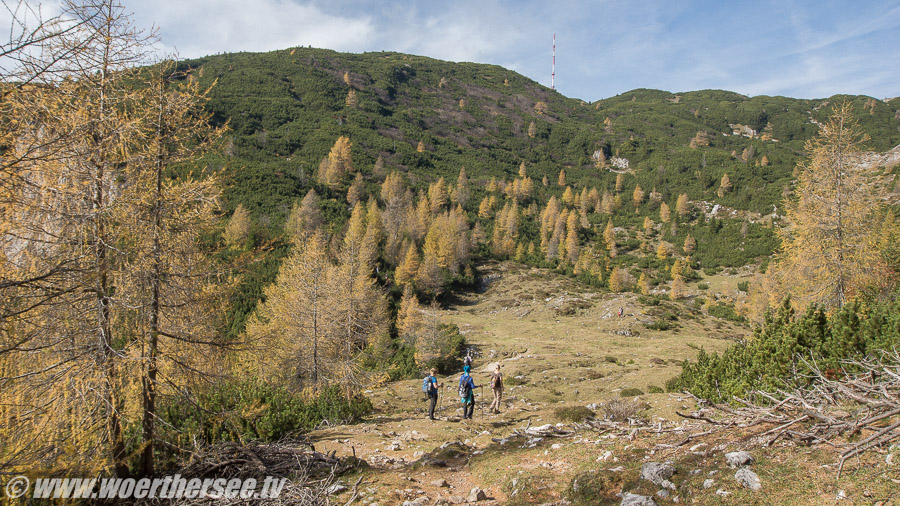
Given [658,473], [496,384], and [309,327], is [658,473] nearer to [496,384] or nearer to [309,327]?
[496,384]

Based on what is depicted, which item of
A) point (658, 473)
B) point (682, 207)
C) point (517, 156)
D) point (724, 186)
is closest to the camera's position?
point (658, 473)

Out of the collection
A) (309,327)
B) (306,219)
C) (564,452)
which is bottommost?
(309,327)

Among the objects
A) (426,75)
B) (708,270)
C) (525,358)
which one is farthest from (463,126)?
(525,358)

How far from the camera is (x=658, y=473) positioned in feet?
12.9

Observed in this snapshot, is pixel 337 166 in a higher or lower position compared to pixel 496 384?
higher

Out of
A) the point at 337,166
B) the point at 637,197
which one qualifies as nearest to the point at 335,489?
the point at 337,166

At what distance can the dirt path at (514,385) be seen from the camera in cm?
562

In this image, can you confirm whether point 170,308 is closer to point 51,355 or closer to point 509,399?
point 51,355

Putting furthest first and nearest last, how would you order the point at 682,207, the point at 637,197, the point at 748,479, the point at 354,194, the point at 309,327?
the point at 637,197
the point at 682,207
the point at 354,194
the point at 309,327
the point at 748,479

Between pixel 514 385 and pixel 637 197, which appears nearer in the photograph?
pixel 514 385

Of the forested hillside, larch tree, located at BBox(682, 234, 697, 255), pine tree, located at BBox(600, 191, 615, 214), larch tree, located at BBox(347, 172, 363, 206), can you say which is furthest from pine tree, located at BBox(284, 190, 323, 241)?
pine tree, located at BBox(600, 191, 615, 214)

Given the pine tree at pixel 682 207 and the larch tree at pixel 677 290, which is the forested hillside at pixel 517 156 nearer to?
the pine tree at pixel 682 207

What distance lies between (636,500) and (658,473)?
57cm

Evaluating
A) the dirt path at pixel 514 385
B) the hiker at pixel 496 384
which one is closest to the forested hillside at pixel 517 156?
the dirt path at pixel 514 385
